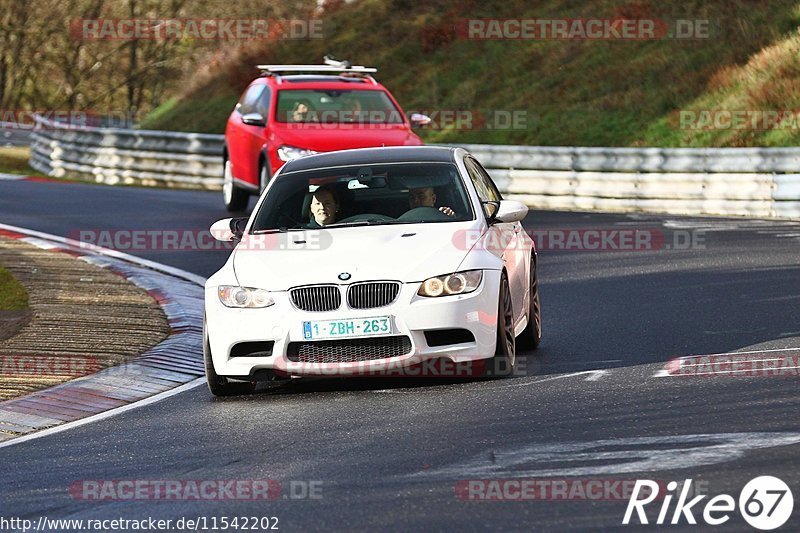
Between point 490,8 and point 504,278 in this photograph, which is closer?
point 504,278

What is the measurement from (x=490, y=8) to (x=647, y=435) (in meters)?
35.8

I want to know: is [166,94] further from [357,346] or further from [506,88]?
[357,346]

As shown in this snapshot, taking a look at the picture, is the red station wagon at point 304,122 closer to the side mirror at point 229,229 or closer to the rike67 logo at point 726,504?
the side mirror at point 229,229

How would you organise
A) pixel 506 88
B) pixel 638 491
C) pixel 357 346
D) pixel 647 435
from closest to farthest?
pixel 638 491 < pixel 647 435 < pixel 357 346 < pixel 506 88

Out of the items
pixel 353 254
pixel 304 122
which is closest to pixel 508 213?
pixel 353 254

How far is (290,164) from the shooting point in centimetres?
1159

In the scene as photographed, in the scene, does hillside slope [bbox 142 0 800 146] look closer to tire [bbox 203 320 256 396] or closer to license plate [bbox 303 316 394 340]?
tire [bbox 203 320 256 396]

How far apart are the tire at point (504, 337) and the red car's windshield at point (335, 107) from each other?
10.8 metres

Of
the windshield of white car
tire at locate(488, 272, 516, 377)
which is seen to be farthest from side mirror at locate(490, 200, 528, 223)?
tire at locate(488, 272, 516, 377)

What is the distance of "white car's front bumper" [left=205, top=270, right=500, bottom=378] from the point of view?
9.60m

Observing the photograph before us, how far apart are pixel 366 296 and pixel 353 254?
367mm

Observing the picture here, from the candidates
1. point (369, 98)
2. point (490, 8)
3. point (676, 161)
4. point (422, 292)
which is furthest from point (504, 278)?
point (490, 8)

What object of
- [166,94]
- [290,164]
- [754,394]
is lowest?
[166,94]

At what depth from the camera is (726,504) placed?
20.8 ft
